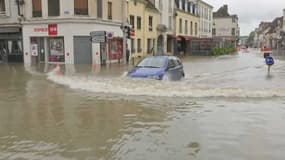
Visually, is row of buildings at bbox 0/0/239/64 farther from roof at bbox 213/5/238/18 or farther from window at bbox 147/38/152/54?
roof at bbox 213/5/238/18

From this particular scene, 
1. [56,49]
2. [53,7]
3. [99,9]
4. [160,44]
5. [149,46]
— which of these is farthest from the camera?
[160,44]

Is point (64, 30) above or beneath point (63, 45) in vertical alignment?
above

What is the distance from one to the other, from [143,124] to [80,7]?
24.0 meters

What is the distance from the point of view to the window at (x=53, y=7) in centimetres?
3154

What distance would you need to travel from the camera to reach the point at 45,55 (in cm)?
3316

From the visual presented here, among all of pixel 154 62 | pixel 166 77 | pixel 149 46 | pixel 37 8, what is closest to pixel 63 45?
pixel 37 8

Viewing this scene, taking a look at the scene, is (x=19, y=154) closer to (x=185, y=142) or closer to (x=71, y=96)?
(x=185, y=142)

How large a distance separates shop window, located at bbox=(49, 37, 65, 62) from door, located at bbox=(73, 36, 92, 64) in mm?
1250

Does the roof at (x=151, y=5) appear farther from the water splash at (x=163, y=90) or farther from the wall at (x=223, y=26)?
the wall at (x=223, y=26)

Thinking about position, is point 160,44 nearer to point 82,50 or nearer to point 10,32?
point 82,50

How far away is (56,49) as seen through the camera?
32594 millimetres

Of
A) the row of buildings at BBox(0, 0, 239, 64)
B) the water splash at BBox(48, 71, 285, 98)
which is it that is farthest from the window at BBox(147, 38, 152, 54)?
the water splash at BBox(48, 71, 285, 98)

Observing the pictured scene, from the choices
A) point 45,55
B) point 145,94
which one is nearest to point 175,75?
point 145,94

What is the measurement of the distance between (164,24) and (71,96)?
41.8 meters
